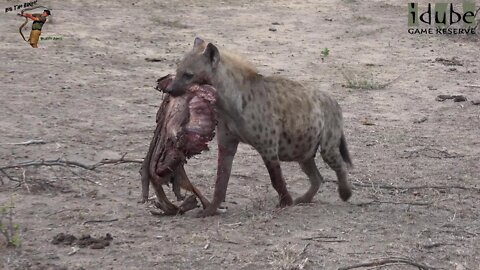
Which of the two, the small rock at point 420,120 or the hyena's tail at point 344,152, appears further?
the small rock at point 420,120

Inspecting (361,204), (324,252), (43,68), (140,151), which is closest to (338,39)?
(43,68)

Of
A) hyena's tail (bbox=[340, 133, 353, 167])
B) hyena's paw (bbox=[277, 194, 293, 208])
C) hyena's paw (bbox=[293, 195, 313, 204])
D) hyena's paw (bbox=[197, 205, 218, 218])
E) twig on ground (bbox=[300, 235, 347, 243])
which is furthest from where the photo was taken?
hyena's tail (bbox=[340, 133, 353, 167])

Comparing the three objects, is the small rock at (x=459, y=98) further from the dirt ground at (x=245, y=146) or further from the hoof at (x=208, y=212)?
the hoof at (x=208, y=212)

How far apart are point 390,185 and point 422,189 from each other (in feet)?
0.72

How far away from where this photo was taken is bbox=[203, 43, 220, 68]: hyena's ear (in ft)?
14.6

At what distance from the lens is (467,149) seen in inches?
250

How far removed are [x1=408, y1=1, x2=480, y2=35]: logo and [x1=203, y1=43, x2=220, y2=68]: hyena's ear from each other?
22.5ft

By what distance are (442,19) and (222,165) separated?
7712 mm

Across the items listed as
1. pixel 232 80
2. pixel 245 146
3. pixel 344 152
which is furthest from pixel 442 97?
pixel 232 80

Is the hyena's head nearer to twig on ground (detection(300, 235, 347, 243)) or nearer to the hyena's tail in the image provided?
twig on ground (detection(300, 235, 347, 243))

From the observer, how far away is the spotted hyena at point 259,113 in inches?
177

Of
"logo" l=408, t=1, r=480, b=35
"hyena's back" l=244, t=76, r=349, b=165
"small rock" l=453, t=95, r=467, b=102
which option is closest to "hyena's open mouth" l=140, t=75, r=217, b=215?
"hyena's back" l=244, t=76, r=349, b=165

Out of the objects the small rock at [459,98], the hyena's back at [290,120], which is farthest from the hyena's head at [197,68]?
the small rock at [459,98]

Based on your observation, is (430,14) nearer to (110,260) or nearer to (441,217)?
(441,217)
